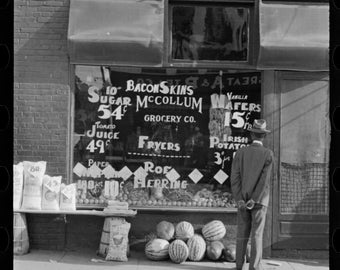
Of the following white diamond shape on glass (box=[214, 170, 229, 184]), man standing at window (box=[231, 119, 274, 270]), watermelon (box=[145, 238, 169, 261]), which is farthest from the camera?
white diamond shape on glass (box=[214, 170, 229, 184])

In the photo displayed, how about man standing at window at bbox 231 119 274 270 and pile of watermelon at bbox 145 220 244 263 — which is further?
pile of watermelon at bbox 145 220 244 263

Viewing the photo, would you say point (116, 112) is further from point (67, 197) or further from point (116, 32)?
point (67, 197)

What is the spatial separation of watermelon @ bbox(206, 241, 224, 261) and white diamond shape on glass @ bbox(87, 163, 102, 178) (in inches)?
70.6

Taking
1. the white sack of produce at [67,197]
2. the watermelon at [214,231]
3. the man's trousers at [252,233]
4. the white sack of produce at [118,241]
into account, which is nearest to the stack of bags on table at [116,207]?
the white sack of produce at [118,241]

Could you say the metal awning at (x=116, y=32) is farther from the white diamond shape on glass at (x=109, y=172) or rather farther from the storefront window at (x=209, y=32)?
the white diamond shape on glass at (x=109, y=172)

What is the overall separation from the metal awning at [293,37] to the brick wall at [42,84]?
8.87 feet

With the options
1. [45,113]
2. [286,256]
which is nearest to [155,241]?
[286,256]

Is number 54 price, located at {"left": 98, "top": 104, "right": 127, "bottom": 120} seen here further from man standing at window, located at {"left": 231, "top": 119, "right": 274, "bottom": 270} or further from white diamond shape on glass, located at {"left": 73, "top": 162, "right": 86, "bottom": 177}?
man standing at window, located at {"left": 231, "top": 119, "right": 274, "bottom": 270}

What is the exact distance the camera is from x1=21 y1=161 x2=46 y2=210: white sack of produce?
6781mm

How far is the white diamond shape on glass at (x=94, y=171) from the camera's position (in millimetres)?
7234

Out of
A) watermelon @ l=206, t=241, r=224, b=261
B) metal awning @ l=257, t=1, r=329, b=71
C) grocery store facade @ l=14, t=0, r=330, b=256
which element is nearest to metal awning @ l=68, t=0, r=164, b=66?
grocery store facade @ l=14, t=0, r=330, b=256

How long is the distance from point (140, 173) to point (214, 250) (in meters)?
1.46
